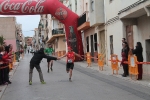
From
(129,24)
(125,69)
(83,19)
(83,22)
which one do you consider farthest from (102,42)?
(125,69)

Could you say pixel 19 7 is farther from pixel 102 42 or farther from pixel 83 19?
pixel 102 42

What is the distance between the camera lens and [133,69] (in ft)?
45.8

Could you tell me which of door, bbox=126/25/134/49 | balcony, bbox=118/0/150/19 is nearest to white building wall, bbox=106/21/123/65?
door, bbox=126/25/134/49

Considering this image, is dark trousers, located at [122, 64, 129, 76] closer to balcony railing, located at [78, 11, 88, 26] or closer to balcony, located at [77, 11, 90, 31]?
balcony, located at [77, 11, 90, 31]

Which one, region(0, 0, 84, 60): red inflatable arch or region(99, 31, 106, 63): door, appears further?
region(0, 0, 84, 60): red inflatable arch

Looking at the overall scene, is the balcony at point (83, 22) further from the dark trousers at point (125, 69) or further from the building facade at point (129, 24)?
the dark trousers at point (125, 69)

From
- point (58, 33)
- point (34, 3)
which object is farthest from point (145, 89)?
point (58, 33)

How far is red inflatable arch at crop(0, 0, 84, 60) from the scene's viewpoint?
26.3 metres

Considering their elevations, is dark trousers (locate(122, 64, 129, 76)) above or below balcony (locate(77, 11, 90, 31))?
below

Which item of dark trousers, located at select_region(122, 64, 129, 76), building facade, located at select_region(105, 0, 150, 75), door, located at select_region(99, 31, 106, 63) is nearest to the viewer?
building facade, located at select_region(105, 0, 150, 75)

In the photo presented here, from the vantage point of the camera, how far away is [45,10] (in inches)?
1072

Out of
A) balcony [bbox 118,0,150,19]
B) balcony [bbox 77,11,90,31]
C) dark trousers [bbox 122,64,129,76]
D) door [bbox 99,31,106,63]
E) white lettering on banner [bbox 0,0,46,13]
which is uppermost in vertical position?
white lettering on banner [bbox 0,0,46,13]

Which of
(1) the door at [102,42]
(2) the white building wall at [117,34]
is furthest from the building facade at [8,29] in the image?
(2) the white building wall at [117,34]

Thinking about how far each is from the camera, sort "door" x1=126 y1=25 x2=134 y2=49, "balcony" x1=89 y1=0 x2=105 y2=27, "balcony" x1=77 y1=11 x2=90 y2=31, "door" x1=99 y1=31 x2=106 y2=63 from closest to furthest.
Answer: "door" x1=126 y1=25 x2=134 y2=49
"balcony" x1=89 y1=0 x2=105 y2=27
"door" x1=99 y1=31 x2=106 y2=63
"balcony" x1=77 y1=11 x2=90 y2=31
